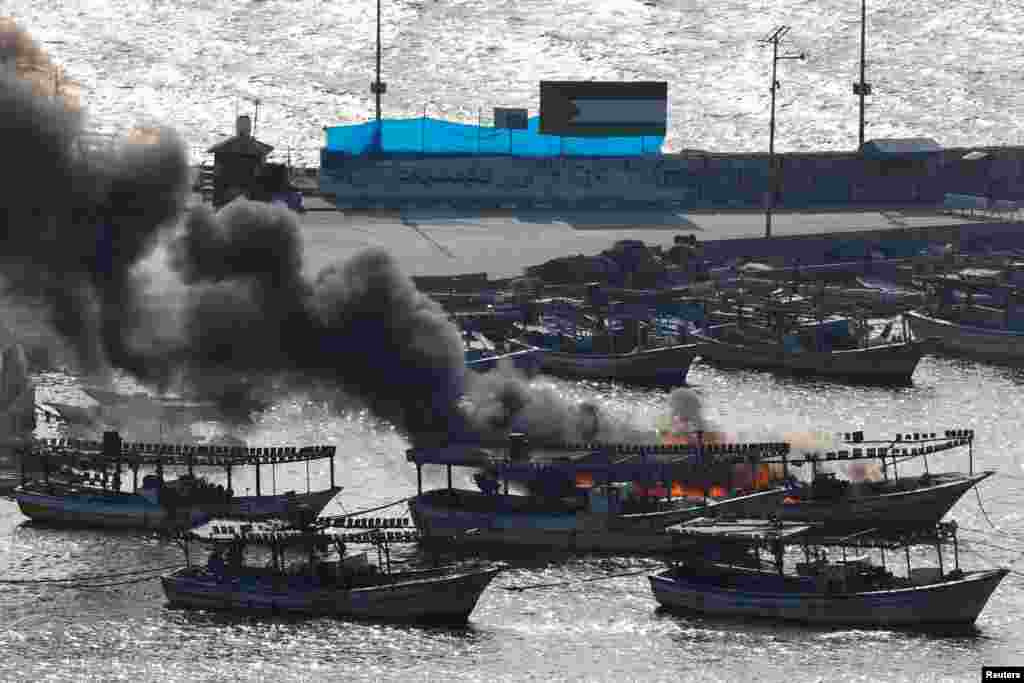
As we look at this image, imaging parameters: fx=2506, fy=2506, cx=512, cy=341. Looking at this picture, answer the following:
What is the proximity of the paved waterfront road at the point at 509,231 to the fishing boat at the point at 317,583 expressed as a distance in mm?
67842

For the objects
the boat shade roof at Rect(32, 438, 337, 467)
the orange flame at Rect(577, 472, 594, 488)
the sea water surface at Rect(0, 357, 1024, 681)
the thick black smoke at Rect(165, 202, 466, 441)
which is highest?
the thick black smoke at Rect(165, 202, 466, 441)

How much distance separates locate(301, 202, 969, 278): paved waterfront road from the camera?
564 feet

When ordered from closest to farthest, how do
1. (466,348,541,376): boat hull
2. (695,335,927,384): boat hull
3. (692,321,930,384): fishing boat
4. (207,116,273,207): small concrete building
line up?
(466,348,541,376): boat hull, (695,335,927,384): boat hull, (692,321,930,384): fishing boat, (207,116,273,207): small concrete building

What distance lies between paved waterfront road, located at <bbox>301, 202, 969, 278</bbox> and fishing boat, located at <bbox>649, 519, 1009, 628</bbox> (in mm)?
71441

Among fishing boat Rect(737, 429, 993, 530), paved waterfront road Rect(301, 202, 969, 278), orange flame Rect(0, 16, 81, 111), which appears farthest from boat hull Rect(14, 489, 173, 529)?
paved waterfront road Rect(301, 202, 969, 278)

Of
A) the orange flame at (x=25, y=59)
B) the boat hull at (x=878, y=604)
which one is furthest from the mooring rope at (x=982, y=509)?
the orange flame at (x=25, y=59)

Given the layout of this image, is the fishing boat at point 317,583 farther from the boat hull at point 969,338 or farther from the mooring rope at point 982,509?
the boat hull at point 969,338

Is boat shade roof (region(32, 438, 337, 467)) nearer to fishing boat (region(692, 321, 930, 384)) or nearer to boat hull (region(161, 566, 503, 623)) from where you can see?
boat hull (region(161, 566, 503, 623))

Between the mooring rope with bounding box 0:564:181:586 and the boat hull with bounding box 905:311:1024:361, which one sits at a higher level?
the boat hull with bounding box 905:311:1024:361

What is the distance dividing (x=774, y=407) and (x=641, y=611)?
44682mm

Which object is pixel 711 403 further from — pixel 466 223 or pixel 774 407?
pixel 466 223

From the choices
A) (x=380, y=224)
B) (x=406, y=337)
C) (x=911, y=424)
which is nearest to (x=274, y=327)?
(x=406, y=337)

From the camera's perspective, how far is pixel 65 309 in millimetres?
115438

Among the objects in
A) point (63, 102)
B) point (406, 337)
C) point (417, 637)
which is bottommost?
point (417, 637)
